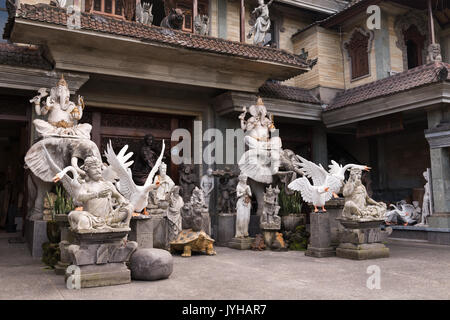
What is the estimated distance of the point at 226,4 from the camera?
14648 millimetres

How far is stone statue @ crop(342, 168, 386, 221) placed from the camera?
27.6 ft

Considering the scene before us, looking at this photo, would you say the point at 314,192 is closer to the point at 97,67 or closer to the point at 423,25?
the point at 97,67

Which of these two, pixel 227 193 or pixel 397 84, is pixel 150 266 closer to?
pixel 227 193

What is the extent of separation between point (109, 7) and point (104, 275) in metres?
9.73

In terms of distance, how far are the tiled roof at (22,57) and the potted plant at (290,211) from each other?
22.9ft

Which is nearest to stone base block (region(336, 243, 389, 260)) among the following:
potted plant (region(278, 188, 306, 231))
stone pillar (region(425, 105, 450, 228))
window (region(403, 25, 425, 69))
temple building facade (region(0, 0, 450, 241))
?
potted plant (region(278, 188, 306, 231))

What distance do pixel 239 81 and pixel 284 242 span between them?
526cm

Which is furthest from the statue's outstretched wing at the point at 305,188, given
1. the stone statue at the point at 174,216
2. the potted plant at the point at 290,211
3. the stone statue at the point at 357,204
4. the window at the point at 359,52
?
the window at the point at 359,52

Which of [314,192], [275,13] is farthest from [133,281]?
[275,13]

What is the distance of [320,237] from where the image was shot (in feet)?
28.3

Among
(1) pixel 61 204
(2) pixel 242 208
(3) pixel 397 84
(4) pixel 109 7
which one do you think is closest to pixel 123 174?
(1) pixel 61 204

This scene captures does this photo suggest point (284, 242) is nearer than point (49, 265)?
No

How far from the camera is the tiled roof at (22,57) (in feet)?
32.6

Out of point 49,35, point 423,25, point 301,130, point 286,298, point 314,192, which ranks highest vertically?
point 423,25
